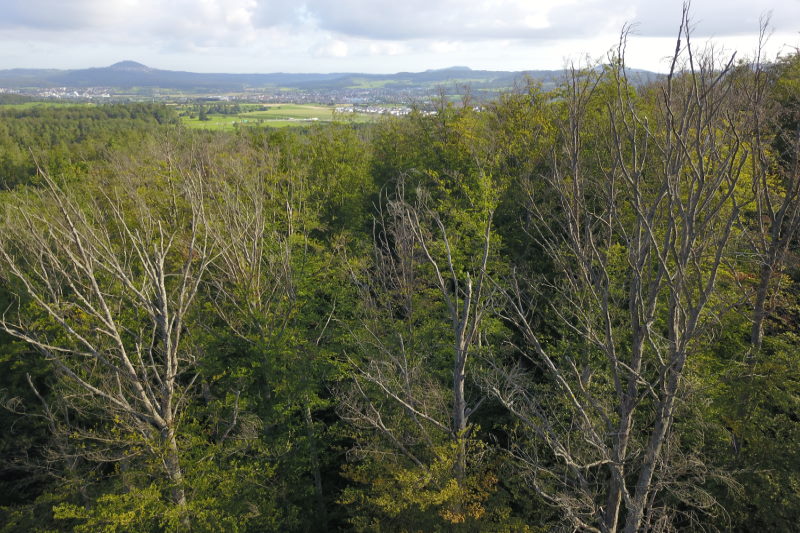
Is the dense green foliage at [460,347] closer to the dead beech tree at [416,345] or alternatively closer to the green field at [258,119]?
the dead beech tree at [416,345]

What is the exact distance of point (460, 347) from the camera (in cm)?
→ 1036

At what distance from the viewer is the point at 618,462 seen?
6441mm

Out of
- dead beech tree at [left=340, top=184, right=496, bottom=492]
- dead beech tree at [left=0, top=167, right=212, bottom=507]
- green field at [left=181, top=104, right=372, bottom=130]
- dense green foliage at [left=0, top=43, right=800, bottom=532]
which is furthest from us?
green field at [left=181, top=104, right=372, bottom=130]

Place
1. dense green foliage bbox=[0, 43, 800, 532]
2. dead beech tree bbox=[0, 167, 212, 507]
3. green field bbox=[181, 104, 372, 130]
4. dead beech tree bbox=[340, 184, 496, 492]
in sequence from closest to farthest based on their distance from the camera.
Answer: dense green foliage bbox=[0, 43, 800, 532] → dead beech tree bbox=[0, 167, 212, 507] → dead beech tree bbox=[340, 184, 496, 492] → green field bbox=[181, 104, 372, 130]

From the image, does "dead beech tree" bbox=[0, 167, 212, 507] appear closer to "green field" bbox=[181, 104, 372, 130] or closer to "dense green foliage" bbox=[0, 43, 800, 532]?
"dense green foliage" bbox=[0, 43, 800, 532]

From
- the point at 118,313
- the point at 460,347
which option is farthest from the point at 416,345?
the point at 118,313

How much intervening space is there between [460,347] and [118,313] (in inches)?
467

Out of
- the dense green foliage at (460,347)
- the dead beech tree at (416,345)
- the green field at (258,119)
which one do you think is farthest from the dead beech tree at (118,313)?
the green field at (258,119)

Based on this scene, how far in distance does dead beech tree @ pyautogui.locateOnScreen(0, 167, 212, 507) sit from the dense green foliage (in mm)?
173

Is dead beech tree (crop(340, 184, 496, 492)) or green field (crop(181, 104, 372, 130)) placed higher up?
green field (crop(181, 104, 372, 130))

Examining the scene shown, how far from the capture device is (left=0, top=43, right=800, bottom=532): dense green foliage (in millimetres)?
6578

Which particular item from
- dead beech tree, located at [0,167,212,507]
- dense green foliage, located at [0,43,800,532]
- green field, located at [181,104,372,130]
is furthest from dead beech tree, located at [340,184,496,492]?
A: green field, located at [181,104,372,130]

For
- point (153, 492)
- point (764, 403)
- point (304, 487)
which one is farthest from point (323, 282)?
point (764, 403)

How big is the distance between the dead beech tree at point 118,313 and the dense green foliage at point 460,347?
17 centimetres
